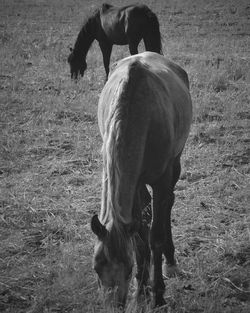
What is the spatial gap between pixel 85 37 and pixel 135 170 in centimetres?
813

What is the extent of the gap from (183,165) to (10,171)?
1.96 m

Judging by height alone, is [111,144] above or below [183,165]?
above

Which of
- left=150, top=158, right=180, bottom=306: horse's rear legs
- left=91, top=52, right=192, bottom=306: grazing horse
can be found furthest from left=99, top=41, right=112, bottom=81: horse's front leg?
left=150, top=158, right=180, bottom=306: horse's rear legs

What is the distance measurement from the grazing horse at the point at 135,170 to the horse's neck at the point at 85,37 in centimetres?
671

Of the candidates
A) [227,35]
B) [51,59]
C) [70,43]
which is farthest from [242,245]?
[227,35]

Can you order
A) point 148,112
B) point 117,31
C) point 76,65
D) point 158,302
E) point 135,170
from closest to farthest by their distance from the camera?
Answer: point 135,170
point 148,112
point 158,302
point 76,65
point 117,31

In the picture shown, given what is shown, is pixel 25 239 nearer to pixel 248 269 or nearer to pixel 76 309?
pixel 76 309

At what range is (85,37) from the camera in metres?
9.84

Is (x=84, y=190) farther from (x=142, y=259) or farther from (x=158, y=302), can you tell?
(x=158, y=302)

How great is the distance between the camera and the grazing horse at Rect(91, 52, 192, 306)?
2.10m

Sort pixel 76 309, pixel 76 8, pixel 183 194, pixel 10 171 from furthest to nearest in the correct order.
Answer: pixel 76 8
pixel 10 171
pixel 183 194
pixel 76 309

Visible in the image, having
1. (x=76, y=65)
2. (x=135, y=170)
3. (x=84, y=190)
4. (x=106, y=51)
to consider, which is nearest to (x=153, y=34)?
(x=106, y=51)

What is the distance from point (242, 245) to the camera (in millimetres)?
3393

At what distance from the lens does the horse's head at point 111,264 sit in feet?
6.84
